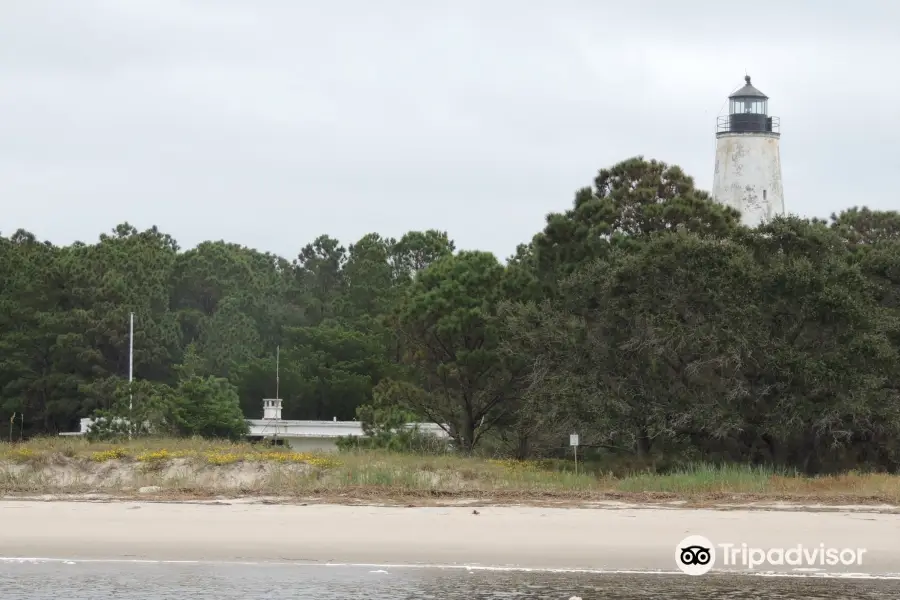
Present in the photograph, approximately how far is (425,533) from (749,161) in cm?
3563

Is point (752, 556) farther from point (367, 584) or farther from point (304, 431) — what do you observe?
point (304, 431)

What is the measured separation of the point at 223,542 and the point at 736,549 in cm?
700

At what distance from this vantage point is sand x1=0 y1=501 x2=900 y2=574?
1875cm

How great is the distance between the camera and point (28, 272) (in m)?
67.8

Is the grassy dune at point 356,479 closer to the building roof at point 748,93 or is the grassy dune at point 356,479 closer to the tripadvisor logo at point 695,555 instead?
the tripadvisor logo at point 695,555

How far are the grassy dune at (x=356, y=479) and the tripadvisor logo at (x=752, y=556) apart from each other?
4.09m

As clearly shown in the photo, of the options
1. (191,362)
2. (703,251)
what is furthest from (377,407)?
(191,362)

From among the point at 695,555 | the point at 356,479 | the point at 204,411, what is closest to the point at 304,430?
the point at 204,411

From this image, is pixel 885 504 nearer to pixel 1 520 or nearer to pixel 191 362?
pixel 1 520

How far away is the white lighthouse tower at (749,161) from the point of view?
52.5m

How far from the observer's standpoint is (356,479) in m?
25.8

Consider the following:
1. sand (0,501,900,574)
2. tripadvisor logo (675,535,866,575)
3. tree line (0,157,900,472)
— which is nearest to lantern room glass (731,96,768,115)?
tree line (0,157,900,472)

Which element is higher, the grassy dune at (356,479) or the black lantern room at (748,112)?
the black lantern room at (748,112)

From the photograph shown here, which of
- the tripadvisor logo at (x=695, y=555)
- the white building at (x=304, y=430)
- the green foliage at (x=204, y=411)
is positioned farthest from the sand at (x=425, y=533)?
the white building at (x=304, y=430)
